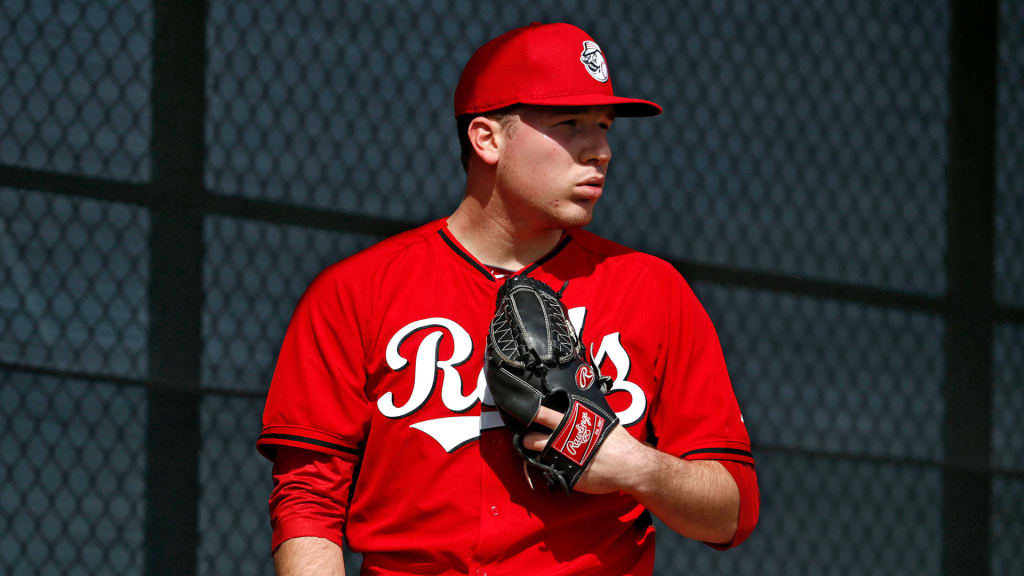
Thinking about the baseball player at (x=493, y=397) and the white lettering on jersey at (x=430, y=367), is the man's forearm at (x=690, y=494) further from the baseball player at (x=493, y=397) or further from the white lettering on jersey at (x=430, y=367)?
the white lettering on jersey at (x=430, y=367)

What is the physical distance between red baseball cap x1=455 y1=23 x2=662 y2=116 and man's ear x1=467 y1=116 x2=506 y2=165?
2 cm

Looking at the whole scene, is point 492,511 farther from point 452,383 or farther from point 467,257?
point 467,257

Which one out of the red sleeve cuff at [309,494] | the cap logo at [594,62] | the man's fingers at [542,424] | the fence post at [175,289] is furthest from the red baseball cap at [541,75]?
the fence post at [175,289]

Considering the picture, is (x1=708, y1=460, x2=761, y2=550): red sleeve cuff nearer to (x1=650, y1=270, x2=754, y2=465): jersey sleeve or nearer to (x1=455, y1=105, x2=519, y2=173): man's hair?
(x1=650, y1=270, x2=754, y2=465): jersey sleeve

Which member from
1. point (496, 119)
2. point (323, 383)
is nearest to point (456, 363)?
point (323, 383)

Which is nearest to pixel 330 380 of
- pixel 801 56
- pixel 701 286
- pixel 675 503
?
pixel 675 503

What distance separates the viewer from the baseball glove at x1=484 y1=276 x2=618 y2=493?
72.1 inches

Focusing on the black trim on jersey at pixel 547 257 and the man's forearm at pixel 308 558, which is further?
the black trim on jersey at pixel 547 257

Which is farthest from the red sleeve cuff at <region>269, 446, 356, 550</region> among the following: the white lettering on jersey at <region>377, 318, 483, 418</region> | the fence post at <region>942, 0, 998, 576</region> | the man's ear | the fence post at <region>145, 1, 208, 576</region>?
the fence post at <region>942, 0, 998, 576</region>

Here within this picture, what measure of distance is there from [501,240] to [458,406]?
0.31 meters

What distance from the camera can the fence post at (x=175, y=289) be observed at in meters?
2.98

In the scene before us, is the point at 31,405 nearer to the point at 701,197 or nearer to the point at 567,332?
the point at 567,332

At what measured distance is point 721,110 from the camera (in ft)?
12.0

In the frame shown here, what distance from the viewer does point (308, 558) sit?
6.34 feet
